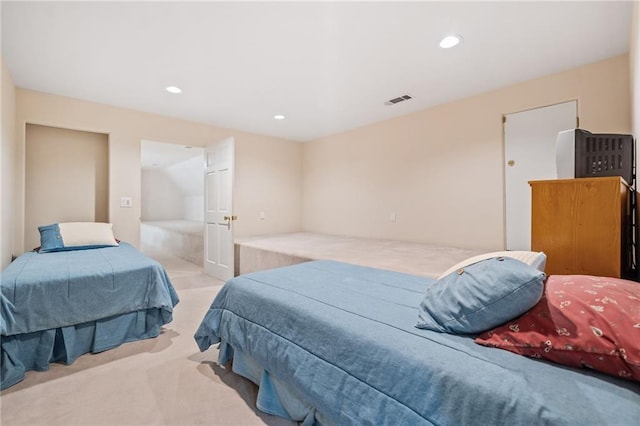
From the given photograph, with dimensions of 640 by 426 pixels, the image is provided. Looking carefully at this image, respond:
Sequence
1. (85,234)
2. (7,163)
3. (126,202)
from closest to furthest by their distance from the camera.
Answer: (7,163), (85,234), (126,202)

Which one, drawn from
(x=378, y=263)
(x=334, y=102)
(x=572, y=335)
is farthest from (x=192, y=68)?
(x=572, y=335)

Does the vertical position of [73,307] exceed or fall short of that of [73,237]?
it falls short

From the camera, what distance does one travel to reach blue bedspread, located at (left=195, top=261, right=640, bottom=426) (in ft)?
2.48

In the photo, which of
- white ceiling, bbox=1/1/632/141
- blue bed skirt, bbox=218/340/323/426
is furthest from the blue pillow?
blue bed skirt, bbox=218/340/323/426

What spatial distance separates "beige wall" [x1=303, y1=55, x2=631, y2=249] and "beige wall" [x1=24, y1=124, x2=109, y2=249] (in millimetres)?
3249

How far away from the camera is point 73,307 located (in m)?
1.99

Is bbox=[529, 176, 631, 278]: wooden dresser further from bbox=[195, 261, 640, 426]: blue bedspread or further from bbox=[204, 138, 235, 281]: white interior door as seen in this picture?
bbox=[204, 138, 235, 281]: white interior door

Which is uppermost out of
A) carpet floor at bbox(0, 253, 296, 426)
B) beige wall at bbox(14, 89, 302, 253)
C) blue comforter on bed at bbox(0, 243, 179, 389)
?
beige wall at bbox(14, 89, 302, 253)

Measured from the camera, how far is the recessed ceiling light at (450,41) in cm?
210

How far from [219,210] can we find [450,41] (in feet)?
10.9

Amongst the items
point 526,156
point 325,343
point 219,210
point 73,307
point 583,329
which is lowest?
point 73,307

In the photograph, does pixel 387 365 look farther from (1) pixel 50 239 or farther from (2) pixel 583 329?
(1) pixel 50 239

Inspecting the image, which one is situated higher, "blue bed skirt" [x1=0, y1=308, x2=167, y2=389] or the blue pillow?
the blue pillow

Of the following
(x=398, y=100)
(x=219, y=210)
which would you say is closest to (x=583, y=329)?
(x=398, y=100)
